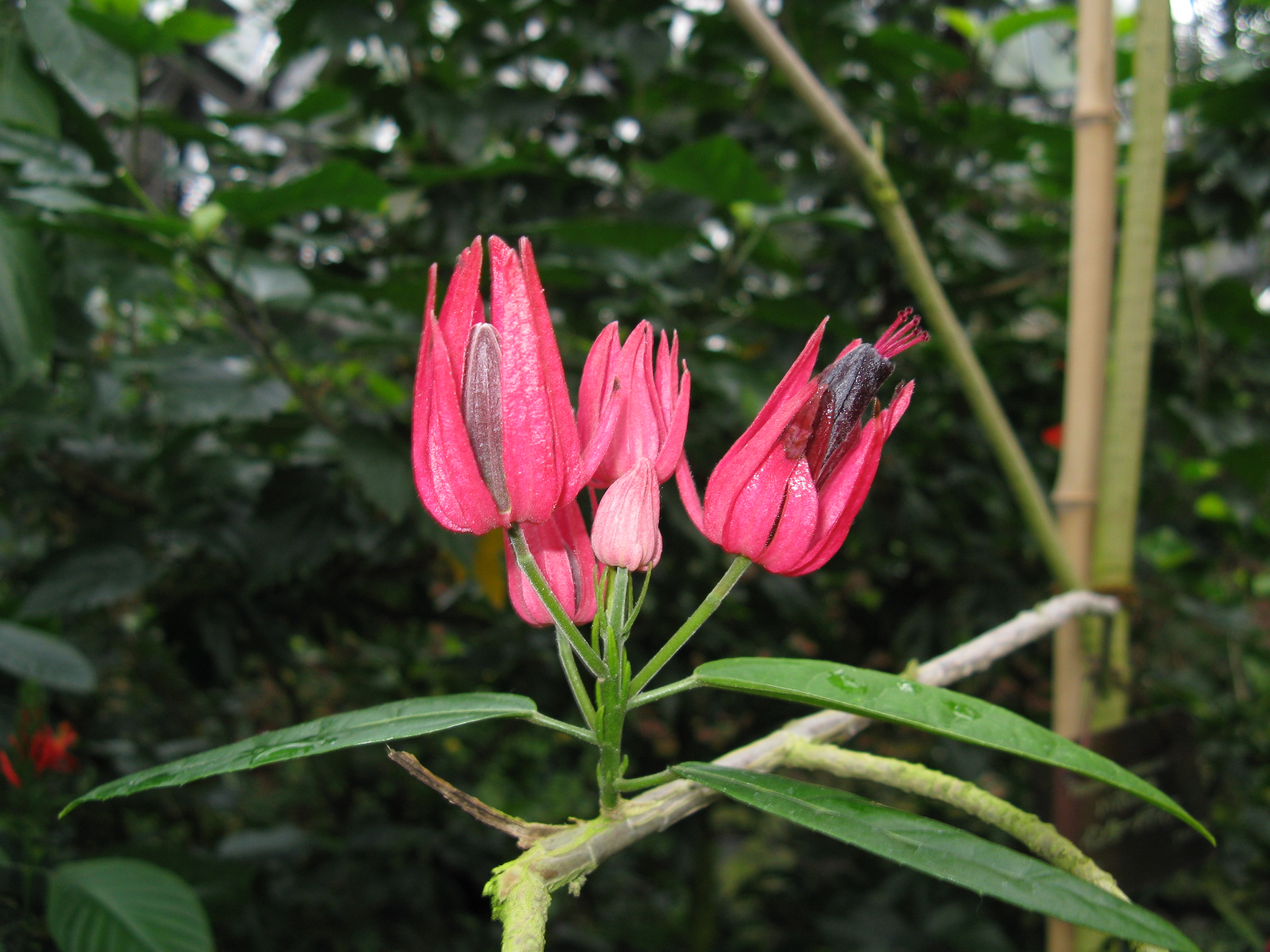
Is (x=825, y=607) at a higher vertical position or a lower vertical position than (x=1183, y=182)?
lower

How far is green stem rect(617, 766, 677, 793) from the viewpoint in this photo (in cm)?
33

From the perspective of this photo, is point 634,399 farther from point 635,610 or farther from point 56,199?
point 56,199

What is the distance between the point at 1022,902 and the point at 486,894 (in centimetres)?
18

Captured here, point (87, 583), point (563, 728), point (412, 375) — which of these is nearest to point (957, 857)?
point (563, 728)

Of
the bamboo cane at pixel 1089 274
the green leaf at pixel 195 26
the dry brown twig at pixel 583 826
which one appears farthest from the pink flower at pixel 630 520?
the green leaf at pixel 195 26

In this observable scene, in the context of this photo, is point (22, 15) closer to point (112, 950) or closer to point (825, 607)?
point (112, 950)

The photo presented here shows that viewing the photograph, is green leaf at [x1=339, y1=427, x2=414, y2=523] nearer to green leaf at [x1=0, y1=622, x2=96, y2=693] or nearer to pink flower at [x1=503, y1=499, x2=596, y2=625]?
green leaf at [x1=0, y1=622, x2=96, y2=693]

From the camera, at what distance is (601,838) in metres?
0.32

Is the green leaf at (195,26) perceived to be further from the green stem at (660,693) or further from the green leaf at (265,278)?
the green stem at (660,693)

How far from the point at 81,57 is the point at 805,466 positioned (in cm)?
94

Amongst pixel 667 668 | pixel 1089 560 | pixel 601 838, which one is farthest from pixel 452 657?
pixel 601 838

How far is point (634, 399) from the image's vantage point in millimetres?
338

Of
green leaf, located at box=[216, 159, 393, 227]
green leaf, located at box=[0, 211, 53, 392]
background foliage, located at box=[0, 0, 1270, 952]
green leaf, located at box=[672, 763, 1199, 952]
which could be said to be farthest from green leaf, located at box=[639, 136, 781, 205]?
green leaf, located at box=[672, 763, 1199, 952]

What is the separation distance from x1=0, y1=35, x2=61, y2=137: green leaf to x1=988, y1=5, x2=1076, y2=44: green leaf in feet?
4.43
